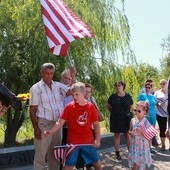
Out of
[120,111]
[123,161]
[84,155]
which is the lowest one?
[123,161]

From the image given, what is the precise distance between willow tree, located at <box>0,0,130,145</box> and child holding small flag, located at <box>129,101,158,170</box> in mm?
3265

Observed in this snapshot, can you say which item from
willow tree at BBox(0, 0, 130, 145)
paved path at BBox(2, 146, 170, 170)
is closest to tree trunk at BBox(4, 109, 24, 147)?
willow tree at BBox(0, 0, 130, 145)

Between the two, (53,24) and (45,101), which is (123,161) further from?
(53,24)

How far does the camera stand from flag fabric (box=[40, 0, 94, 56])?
19.3 feet

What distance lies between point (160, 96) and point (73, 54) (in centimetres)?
222

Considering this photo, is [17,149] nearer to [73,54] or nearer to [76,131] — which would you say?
[76,131]

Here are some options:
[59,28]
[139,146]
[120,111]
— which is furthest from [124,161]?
[59,28]

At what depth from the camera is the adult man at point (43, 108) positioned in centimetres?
511

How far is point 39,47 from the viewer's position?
27.5 feet

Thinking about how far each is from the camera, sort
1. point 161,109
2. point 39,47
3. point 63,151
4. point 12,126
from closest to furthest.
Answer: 1. point 63,151
2. point 39,47
3. point 161,109
4. point 12,126

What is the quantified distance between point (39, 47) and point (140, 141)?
12.0 ft

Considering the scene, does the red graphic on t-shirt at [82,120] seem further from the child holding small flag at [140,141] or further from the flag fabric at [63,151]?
the child holding small flag at [140,141]

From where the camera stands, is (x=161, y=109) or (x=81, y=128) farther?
(x=161, y=109)

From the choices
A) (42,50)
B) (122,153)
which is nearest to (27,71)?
(42,50)
